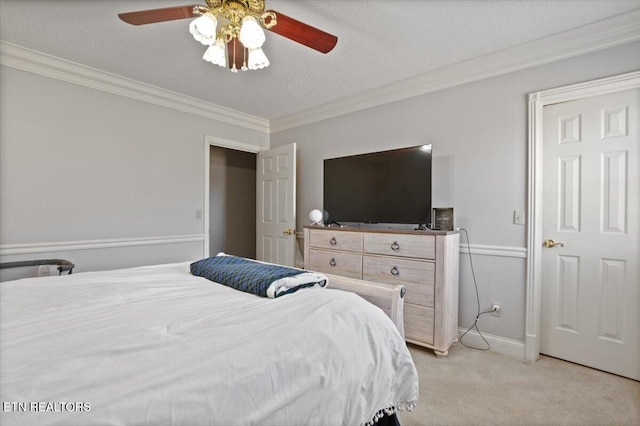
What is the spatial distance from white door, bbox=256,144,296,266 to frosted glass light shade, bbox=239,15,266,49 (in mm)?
2207

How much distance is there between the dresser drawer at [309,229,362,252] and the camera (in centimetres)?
283

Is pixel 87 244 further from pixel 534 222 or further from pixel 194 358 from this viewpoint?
pixel 534 222

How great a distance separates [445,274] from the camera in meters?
2.37

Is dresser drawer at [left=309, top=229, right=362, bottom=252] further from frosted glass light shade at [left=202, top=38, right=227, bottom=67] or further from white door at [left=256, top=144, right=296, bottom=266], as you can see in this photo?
frosted glass light shade at [left=202, top=38, right=227, bottom=67]

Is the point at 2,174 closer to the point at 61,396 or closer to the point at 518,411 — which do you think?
the point at 61,396

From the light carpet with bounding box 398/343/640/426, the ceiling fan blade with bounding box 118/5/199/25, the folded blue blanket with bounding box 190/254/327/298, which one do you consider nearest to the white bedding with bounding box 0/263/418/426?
the folded blue blanket with bounding box 190/254/327/298

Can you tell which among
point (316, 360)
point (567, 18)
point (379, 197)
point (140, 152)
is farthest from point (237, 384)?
point (140, 152)

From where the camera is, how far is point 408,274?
8.32 ft

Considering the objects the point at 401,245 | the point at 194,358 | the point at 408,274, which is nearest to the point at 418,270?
the point at 408,274

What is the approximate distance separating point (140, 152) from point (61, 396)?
3044 mm

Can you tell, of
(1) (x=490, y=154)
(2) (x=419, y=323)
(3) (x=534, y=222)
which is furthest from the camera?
(1) (x=490, y=154)

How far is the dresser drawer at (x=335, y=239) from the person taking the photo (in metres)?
2.83

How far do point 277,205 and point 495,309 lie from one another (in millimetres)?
2686

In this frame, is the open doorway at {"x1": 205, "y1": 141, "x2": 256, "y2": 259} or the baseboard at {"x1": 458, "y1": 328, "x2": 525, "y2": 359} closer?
the baseboard at {"x1": 458, "y1": 328, "x2": 525, "y2": 359}
